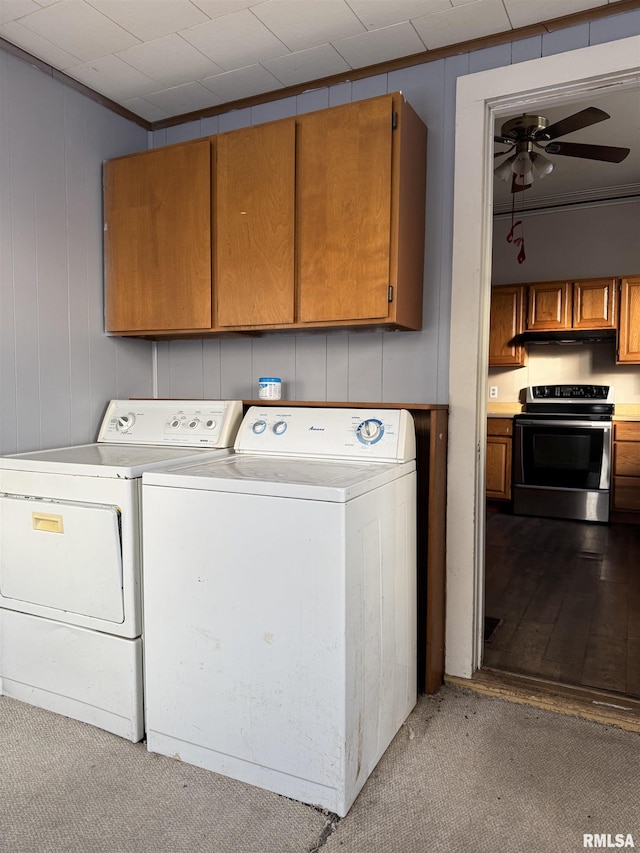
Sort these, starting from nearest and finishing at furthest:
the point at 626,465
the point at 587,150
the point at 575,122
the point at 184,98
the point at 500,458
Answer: the point at 184,98
the point at 575,122
the point at 587,150
the point at 626,465
the point at 500,458

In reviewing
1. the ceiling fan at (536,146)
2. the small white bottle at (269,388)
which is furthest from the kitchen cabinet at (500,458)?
the small white bottle at (269,388)

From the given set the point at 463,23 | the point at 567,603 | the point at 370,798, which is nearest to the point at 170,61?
the point at 463,23

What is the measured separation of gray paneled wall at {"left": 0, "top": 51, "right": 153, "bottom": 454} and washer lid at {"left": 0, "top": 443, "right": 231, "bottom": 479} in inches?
8.3

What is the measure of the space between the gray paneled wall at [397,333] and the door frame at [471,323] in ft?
0.18

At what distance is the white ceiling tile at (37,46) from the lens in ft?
6.68

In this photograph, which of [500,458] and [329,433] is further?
[500,458]

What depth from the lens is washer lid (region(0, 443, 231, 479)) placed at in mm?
1790

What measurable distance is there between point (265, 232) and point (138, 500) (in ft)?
3.71

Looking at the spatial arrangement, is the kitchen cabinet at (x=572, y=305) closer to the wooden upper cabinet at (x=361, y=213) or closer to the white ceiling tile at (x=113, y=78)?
the wooden upper cabinet at (x=361, y=213)

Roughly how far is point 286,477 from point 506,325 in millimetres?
4252

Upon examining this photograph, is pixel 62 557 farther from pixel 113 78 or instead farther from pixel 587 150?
pixel 587 150

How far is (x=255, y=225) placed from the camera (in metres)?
2.23

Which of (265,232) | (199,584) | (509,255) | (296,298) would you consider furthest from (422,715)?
(509,255)
